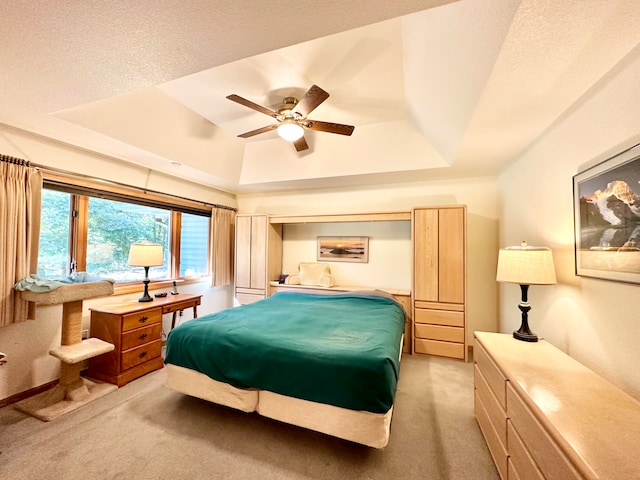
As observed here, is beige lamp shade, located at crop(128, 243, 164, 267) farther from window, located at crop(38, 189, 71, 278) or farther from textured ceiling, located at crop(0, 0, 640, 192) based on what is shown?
textured ceiling, located at crop(0, 0, 640, 192)

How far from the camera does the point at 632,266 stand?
131cm

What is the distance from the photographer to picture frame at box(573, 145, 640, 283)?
1310 millimetres

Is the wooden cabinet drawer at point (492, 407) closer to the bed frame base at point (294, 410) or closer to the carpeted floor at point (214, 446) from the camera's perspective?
the carpeted floor at point (214, 446)

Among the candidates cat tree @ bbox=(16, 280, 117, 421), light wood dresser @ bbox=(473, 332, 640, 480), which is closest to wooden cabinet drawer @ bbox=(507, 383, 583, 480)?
light wood dresser @ bbox=(473, 332, 640, 480)

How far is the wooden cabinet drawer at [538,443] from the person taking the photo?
0.90 m

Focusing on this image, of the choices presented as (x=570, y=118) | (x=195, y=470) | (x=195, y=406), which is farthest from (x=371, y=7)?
(x=195, y=406)

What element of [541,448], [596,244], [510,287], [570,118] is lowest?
[541,448]

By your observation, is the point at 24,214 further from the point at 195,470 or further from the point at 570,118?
the point at 570,118

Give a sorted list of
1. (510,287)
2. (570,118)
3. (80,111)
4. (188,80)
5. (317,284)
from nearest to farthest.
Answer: (570,118) < (80,111) < (188,80) < (510,287) < (317,284)

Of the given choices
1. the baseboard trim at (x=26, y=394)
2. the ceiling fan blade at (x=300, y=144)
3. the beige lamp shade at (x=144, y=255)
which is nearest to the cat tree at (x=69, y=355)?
the baseboard trim at (x=26, y=394)

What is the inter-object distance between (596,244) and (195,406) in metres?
3.14

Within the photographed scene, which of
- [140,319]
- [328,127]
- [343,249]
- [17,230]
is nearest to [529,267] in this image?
[328,127]

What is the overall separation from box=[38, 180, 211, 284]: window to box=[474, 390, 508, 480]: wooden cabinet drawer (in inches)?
157

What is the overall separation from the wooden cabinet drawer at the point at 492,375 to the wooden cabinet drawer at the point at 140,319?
10.4 feet
